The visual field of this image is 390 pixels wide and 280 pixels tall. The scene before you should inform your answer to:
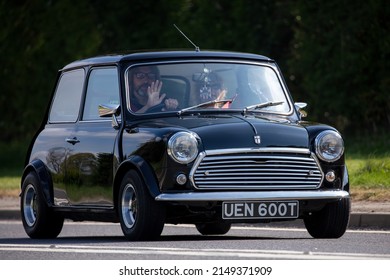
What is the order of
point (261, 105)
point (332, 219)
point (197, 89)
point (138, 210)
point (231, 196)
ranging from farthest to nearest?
point (261, 105)
point (197, 89)
point (332, 219)
point (138, 210)
point (231, 196)

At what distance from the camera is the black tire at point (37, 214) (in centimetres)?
1373

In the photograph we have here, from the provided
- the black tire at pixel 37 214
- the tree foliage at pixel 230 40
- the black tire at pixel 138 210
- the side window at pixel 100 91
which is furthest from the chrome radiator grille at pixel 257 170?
the tree foliage at pixel 230 40

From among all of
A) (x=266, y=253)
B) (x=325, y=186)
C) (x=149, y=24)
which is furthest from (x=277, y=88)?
(x=149, y=24)

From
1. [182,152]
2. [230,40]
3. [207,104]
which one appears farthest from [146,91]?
[230,40]

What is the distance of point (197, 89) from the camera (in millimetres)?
12531

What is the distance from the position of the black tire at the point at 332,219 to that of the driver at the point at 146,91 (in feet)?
5.52

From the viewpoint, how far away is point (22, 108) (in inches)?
1175

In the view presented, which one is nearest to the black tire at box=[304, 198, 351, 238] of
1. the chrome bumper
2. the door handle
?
the chrome bumper

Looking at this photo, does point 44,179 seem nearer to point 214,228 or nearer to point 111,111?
point 111,111

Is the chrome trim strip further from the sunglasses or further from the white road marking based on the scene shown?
the sunglasses

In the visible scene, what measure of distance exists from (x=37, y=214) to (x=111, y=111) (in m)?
1.87

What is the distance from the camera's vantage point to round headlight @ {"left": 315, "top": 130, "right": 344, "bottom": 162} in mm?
11766
